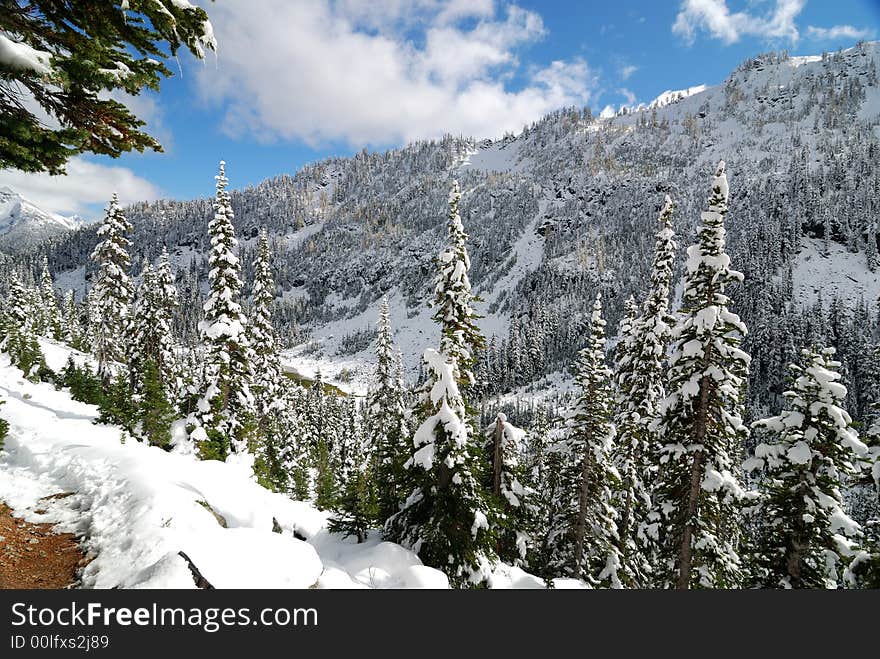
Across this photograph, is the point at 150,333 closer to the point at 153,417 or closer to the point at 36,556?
the point at 153,417

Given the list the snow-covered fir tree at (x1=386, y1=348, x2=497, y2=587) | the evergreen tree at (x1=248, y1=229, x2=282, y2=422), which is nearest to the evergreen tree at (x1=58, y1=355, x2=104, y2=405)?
the evergreen tree at (x1=248, y1=229, x2=282, y2=422)

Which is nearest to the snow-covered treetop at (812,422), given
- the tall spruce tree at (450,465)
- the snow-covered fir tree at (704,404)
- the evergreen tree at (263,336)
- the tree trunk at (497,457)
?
the snow-covered fir tree at (704,404)

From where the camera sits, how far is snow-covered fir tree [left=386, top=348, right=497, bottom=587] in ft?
41.6

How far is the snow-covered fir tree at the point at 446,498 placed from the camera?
1268cm

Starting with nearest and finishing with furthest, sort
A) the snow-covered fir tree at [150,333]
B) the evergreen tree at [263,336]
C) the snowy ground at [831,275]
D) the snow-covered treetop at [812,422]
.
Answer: the snow-covered treetop at [812,422] → the evergreen tree at [263,336] → the snow-covered fir tree at [150,333] → the snowy ground at [831,275]

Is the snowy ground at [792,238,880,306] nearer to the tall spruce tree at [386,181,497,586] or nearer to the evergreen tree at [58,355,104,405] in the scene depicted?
the tall spruce tree at [386,181,497,586]

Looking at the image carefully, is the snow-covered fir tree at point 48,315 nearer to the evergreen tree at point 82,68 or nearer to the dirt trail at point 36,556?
the dirt trail at point 36,556

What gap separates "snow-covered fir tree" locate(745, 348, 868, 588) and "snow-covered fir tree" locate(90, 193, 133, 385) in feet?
119

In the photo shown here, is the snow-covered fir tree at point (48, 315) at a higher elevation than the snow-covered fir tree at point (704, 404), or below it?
higher

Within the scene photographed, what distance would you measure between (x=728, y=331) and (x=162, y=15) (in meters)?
17.0

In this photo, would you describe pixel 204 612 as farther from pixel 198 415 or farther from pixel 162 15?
pixel 198 415

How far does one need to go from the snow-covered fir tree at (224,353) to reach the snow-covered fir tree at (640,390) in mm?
20192

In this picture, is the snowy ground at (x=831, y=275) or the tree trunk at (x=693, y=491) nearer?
the tree trunk at (x=693, y=491)

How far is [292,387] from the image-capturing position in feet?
230
